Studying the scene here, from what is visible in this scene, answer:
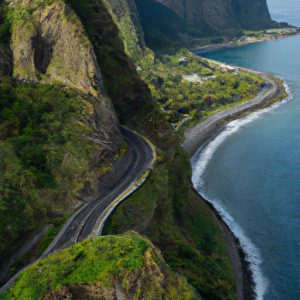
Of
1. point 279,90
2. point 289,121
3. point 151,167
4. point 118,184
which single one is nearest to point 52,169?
point 118,184

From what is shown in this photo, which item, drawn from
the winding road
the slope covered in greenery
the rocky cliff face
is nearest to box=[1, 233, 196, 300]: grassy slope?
the winding road

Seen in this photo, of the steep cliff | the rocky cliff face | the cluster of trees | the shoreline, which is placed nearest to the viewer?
the steep cliff

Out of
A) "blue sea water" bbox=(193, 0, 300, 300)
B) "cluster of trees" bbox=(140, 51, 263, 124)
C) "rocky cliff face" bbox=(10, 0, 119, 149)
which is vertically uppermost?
"rocky cliff face" bbox=(10, 0, 119, 149)

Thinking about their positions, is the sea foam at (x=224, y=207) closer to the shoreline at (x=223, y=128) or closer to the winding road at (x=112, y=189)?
the shoreline at (x=223, y=128)

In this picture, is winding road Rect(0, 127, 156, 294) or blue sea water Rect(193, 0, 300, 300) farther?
blue sea water Rect(193, 0, 300, 300)

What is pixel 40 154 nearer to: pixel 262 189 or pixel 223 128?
pixel 262 189

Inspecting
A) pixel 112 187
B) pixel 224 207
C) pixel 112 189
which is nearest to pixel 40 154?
pixel 112 189

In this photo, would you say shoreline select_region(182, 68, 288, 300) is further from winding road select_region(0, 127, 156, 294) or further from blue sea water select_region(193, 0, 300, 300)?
winding road select_region(0, 127, 156, 294)
